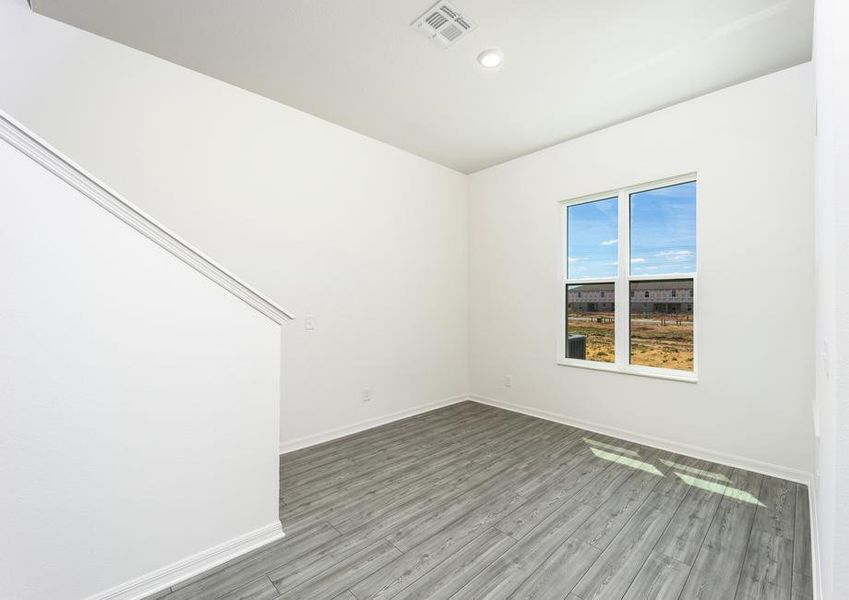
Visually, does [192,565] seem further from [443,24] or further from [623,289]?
[623,289]

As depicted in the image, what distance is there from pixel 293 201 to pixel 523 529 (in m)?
3.09

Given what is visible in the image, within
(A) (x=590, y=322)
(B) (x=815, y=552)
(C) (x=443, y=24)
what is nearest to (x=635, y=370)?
(A) (x=590, y=322)

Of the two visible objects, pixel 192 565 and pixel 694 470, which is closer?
pixel 192 565

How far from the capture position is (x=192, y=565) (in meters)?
1.79

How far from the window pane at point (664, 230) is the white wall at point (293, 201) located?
2.08m

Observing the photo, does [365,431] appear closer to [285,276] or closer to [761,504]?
[285,276]

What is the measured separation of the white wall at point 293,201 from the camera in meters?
2.43

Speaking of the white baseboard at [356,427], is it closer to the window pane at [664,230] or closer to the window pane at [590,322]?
the window pane at [590,322]

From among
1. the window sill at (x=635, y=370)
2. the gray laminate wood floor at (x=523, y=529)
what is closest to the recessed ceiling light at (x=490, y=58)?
the window sill at (x=635, y=370)

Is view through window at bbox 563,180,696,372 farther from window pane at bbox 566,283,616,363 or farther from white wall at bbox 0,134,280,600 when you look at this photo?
white wall at bbox 0,134,280,600

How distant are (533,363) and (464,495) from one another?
81.6 inches

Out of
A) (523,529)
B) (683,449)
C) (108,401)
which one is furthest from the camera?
(683,449)

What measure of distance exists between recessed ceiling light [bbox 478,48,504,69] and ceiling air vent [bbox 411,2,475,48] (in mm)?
258

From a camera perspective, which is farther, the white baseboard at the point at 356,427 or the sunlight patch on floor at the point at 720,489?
the white baseboard at the point at 356,427
